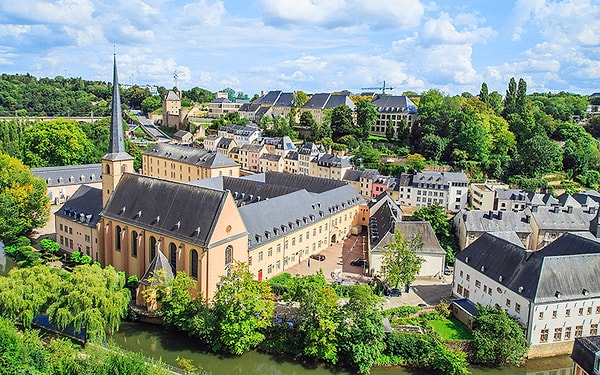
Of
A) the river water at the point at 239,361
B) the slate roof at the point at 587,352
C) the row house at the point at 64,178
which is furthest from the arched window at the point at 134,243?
the slate roof at the point at 587,352

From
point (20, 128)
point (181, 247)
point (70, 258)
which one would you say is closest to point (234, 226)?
point (181, 247)

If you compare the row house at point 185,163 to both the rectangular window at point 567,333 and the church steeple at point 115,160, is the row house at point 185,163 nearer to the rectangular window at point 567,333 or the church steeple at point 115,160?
the church steeple at point 115,160

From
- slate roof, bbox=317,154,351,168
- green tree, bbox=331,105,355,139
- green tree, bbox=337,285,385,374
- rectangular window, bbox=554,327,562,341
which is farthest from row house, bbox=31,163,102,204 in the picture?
rectangular window, bbox=554,327,562,341

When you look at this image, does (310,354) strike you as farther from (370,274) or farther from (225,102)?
(225,102)

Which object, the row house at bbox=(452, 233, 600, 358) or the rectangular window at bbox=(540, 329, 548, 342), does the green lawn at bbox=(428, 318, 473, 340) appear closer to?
the row house at bbox=(452, 233, 600, 358)

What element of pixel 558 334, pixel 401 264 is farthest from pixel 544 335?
pixel 401 264

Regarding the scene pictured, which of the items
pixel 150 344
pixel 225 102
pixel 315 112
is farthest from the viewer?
pixel 225 102
